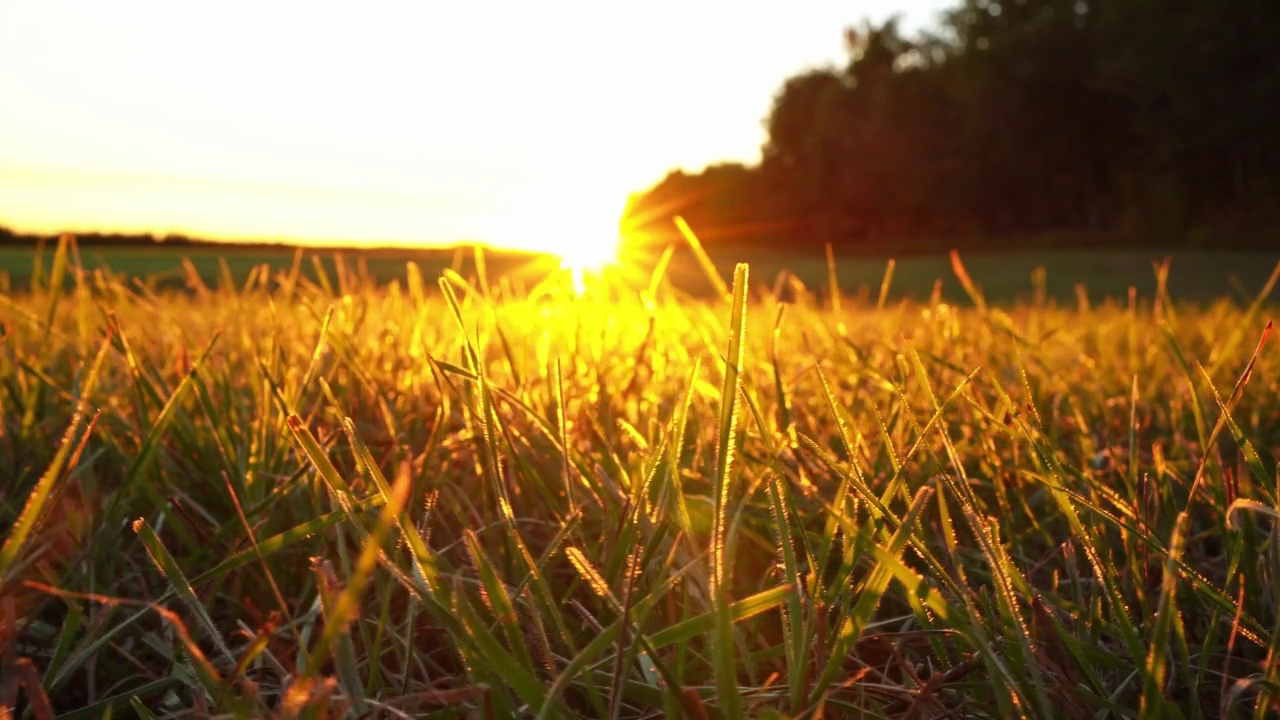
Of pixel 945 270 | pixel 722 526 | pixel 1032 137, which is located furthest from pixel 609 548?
pixel 1032 137

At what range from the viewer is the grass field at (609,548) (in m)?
0.54

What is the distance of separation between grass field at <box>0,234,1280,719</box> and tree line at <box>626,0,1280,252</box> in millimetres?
29222

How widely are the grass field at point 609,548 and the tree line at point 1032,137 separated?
2922 centimetres

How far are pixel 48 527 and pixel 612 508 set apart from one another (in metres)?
0.60

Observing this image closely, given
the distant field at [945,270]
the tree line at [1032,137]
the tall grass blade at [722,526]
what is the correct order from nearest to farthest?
the tall grass blade at [722,526], the distant field at [945,270], the tree line at [1032,137]

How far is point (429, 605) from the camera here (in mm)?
538

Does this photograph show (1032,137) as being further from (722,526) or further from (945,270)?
(722,526)

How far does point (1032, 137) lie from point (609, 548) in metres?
38.9

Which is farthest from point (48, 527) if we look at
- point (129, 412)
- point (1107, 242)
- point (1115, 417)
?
point (1107, 242)

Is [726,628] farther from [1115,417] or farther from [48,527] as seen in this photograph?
[1115,417]

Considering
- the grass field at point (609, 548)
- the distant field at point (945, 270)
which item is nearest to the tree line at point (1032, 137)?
the distant field at point (945, 270)

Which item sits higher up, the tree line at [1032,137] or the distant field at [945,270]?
the tree line at [1032,137]

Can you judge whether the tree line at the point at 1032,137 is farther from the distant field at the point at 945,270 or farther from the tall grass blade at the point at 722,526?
the tall grass blade at the point at 722,526

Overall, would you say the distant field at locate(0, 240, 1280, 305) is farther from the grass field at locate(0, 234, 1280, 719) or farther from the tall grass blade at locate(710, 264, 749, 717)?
the tall grass blade at locate(710, 264, 749, 717)
